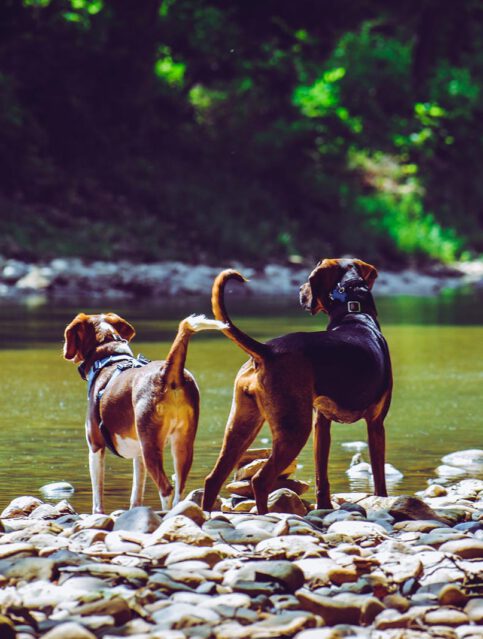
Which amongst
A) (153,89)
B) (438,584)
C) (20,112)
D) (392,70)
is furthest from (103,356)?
(392,70)

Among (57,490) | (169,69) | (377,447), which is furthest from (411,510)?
(169,69)

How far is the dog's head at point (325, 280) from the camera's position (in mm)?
7781

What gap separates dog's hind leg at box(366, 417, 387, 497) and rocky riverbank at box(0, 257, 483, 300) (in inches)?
915

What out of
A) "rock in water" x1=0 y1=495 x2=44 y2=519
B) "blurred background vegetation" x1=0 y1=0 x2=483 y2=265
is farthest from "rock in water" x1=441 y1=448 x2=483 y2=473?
"blurred background vegetation" x1=0 y1=0 x2=483 y2=265

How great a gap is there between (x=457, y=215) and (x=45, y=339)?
3129 cm

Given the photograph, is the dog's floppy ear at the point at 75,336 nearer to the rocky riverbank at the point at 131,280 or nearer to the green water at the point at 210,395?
the green water at the point at 210,395

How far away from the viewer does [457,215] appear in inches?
1917

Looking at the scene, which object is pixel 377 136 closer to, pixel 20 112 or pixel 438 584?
pixel 20 112

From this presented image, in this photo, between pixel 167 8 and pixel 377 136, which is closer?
pixel 167 8

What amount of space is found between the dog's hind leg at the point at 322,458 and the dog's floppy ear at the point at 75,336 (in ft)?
4.88

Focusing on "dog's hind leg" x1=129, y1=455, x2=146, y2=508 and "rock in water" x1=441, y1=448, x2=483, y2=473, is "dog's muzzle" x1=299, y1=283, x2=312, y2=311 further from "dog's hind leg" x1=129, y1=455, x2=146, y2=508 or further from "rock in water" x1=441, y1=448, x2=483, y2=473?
"rock in water" x1=441, y1=448, x2=483, y2=473

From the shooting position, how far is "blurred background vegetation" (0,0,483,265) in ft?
125

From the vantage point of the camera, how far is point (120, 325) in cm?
818

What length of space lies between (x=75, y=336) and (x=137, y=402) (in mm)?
874
